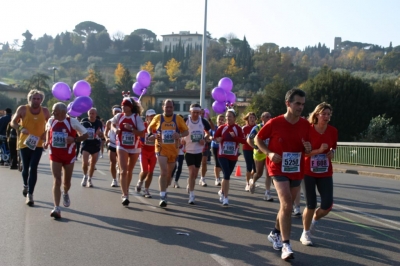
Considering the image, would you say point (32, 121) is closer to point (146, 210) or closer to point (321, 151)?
point (146, 210)

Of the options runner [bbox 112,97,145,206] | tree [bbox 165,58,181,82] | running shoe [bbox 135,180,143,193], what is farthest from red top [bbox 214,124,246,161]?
tree [bbox 165,58,181,82]

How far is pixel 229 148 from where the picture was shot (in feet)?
36.8

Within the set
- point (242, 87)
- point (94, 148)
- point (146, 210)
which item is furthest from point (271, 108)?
point (242, 87)

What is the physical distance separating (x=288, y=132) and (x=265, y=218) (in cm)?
331

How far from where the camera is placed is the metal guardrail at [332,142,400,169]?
25.2m

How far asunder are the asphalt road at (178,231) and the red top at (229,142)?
1.02 m

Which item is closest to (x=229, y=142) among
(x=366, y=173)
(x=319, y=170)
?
(x=319, y=170)

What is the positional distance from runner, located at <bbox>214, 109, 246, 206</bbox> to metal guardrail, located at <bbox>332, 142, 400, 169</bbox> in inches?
604

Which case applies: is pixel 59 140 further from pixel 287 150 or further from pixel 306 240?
pixel 306 240

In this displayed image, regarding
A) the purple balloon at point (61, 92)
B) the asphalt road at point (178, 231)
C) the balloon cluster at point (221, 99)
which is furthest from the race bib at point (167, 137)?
the balloon cluster at point (221, 99)

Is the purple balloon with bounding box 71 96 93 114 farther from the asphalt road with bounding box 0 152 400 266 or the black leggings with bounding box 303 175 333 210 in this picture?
the black leggings with bounding box 303 175 333 210

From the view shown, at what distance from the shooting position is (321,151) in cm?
757

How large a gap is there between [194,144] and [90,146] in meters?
3.91

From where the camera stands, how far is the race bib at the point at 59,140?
9.40 m
